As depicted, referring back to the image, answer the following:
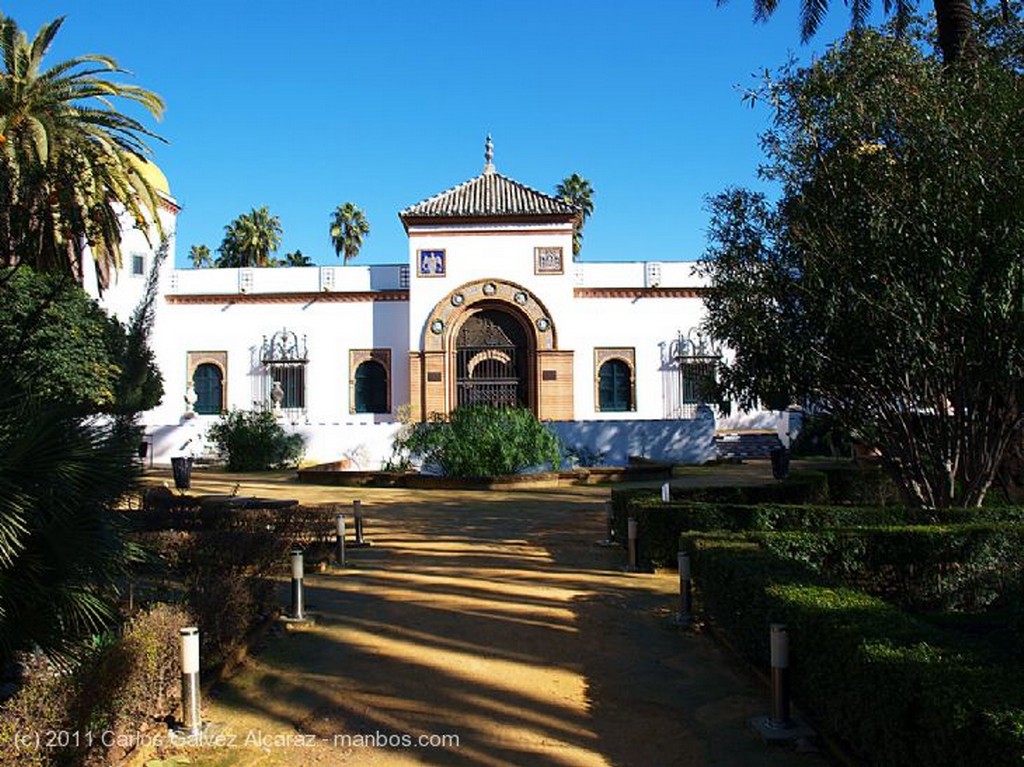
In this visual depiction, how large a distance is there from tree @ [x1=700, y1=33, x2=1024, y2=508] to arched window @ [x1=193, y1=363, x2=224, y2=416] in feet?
91.0

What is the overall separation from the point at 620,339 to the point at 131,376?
2590cm

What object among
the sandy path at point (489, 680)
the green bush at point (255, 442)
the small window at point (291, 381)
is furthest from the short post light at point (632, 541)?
the small window at point (291, 381)

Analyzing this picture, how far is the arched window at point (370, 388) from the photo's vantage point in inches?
1377

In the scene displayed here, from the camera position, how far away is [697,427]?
2978cm

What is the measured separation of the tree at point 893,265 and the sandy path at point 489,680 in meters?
3.50

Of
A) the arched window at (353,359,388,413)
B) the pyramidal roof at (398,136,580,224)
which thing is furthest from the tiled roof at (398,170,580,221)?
the arched window at (353,359,388,413)

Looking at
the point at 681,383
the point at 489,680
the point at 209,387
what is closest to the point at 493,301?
Result: the point at 681,383

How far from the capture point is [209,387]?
3550 centimetres

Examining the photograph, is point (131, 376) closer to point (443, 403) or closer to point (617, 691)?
point (617, 691)

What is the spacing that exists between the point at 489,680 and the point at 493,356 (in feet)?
90.2

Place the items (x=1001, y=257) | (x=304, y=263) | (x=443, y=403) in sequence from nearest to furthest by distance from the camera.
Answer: (x=1001, y=257) < (x=443, y=403) < (x=304, y=263)

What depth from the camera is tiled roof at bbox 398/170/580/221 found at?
33.2 m

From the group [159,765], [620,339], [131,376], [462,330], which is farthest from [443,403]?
[159,765]

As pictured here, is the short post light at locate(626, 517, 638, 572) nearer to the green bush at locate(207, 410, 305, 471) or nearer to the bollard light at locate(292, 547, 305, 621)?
the bollard light at locate(292, 547, 305, 621)
